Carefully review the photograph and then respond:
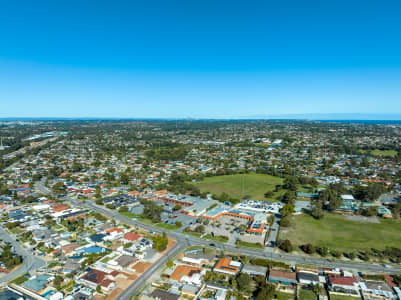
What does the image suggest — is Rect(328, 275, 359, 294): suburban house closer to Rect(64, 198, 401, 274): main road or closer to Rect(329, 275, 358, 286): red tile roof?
Rect(329, 275, 358, 286): red tile roof

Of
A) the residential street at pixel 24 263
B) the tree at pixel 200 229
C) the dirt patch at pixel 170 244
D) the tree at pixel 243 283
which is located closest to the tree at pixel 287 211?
the tree at pixel 200 229

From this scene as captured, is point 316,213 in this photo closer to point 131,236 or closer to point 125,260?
point 131,236

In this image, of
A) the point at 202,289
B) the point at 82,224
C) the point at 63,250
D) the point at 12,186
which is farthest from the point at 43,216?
the point at 202,289

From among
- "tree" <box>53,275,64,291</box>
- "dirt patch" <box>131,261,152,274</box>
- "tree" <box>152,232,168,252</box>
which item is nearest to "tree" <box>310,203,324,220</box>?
"tree" <box>152,232,168,252</box>

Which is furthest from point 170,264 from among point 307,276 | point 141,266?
point 307,276

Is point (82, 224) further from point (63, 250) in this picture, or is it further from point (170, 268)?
point (170, 268)

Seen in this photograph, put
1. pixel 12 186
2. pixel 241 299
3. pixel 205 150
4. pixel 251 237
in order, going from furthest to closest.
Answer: pixel 205 150, pixel 12 186, pixel 251 237, pixel 241 299
